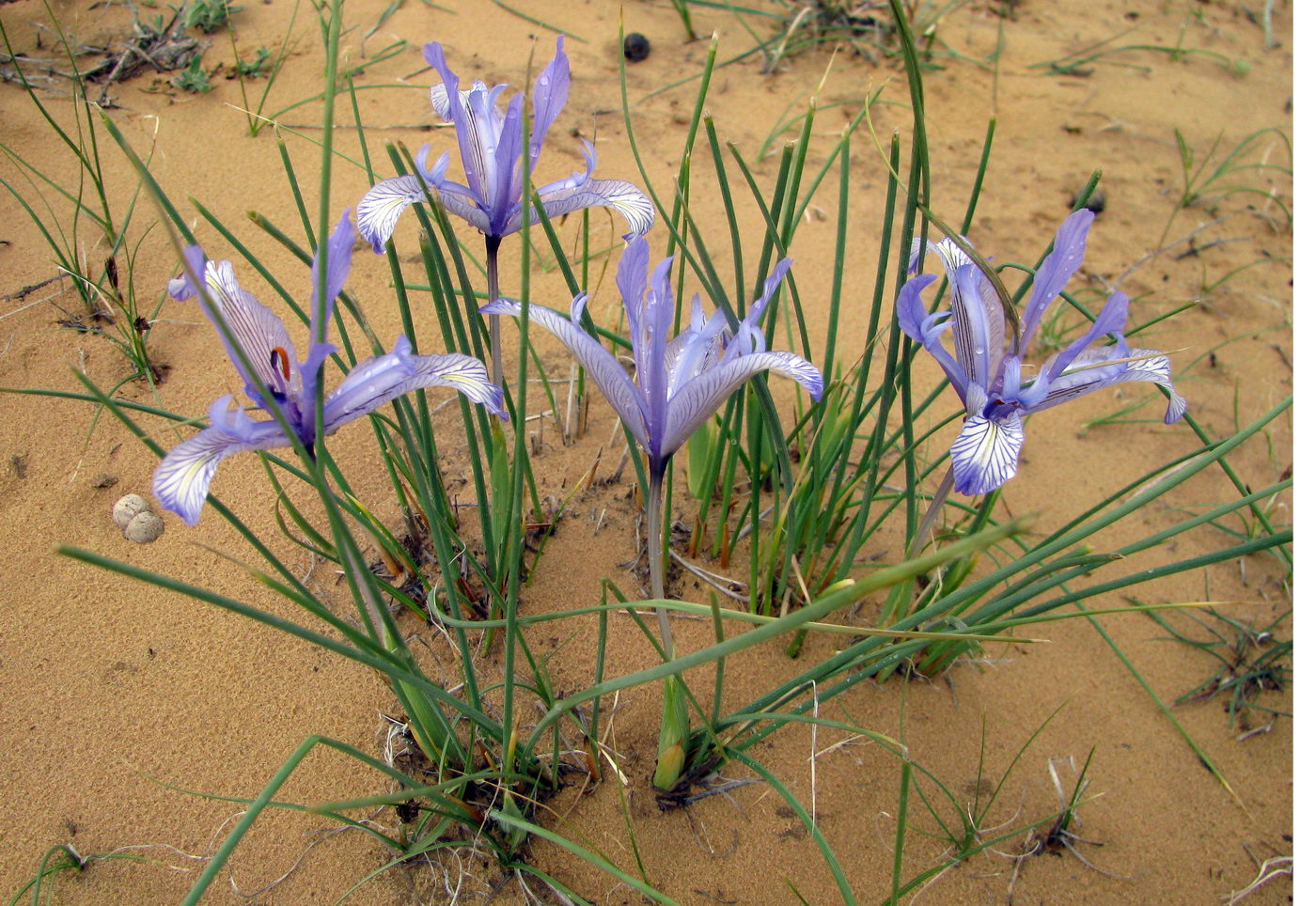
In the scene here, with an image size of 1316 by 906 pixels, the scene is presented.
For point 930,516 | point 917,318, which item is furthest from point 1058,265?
point 930,516

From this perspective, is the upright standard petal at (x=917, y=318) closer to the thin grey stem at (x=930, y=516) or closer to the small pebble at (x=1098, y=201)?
the thin grey stem at (x=930, y=516)

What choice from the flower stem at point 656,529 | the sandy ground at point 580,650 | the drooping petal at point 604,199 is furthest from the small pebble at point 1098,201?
the flower stem at point 656,529

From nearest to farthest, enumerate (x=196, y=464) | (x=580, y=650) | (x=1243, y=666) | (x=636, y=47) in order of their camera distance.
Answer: (x=196, y=464) → (x=580, y=650) → (x=1243, y=666) → (x=636, y=47)

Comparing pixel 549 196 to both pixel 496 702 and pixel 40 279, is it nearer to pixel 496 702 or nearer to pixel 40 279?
pixel 496 702

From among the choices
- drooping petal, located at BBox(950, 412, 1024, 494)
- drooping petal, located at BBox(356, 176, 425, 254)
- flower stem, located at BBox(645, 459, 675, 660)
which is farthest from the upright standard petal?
drooping petal, located at BBox(356, 176, 425, 254)

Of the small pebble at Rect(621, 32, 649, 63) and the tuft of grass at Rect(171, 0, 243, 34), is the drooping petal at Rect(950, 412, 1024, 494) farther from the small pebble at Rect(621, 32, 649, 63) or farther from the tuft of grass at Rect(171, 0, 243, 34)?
the tuft of grass at Rect(171, 0, 243, 34)

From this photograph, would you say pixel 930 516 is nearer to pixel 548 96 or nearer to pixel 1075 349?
pixel 1075 349

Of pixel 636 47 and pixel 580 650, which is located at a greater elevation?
pixel 636 47
